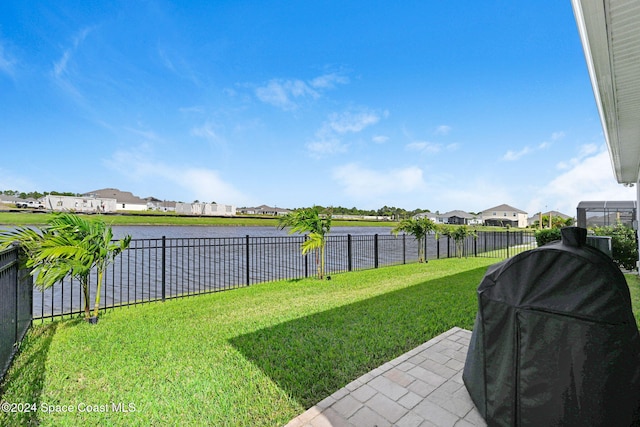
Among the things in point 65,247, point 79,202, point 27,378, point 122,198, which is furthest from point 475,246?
point 122,198

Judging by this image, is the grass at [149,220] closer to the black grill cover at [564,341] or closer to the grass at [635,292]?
the grass at [635,292]

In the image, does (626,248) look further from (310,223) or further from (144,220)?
(144,220)

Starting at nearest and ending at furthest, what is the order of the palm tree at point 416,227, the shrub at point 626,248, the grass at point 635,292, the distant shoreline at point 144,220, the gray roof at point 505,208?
the grass at point 635,292 < the shrub at point 626,248 < the palm tree at point 416,227 < the distant shoreline at point 144,220 < the gray roof at point 505,208

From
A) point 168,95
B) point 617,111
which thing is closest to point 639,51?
point 617,111

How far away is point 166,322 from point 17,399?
2.01 meters

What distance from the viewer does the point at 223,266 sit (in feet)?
41.2

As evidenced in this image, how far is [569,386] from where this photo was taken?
1618 millimetres

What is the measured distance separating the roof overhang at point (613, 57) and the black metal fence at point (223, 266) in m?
6.56

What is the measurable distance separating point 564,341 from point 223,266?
12416mm

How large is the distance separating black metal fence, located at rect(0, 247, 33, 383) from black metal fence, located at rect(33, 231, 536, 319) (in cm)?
39

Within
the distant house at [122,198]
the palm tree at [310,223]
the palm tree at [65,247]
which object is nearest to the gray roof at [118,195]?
the distant house at [122,198]

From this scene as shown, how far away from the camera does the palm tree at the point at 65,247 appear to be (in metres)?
3.91

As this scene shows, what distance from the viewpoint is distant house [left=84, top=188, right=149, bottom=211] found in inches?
2040

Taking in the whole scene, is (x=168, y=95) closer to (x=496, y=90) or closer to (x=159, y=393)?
(x=496, y=90)
